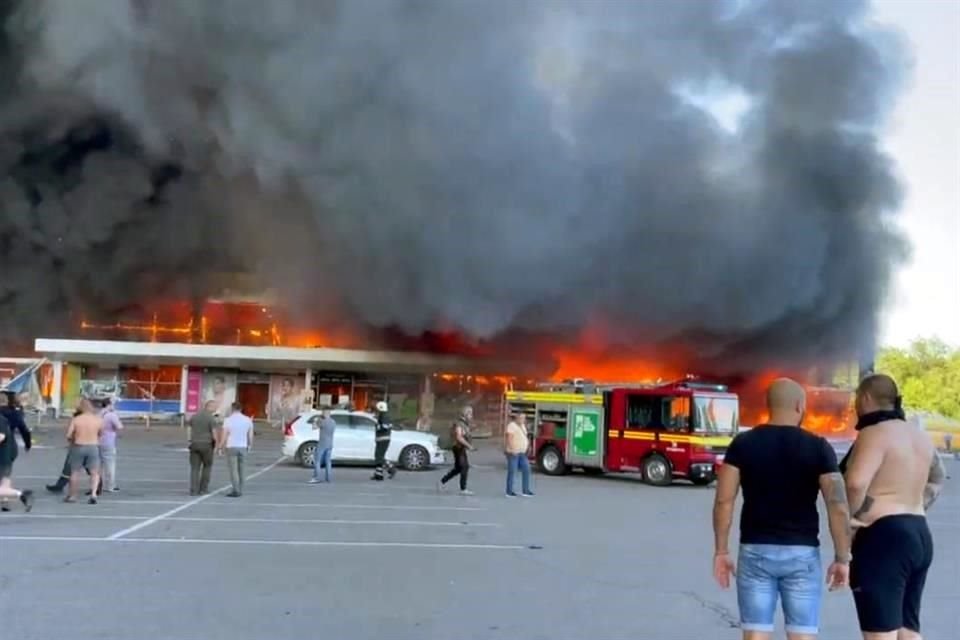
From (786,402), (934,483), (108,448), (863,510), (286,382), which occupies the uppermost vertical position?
(286,382)

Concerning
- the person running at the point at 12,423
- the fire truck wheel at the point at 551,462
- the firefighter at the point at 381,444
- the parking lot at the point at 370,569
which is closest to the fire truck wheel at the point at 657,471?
the fire truck wheel at the point at 551,462

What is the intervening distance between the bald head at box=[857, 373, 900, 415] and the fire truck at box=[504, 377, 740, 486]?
12.7 meters

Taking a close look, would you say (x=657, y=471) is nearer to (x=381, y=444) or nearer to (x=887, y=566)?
(x=381, y=444)

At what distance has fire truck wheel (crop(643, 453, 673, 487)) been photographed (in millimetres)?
17922

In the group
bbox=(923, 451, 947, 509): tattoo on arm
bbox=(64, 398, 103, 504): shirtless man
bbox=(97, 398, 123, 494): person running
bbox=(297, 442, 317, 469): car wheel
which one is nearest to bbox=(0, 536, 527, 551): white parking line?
bbox=(64, 398, 103, 504): shirtless man

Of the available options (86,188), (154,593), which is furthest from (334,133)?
(154,593)

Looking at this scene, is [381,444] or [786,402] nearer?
[786,402]

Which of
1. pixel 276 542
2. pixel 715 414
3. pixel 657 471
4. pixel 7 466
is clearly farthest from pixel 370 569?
pixel 715 414

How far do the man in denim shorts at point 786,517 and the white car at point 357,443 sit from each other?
15194 mm

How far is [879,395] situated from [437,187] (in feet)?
83.0

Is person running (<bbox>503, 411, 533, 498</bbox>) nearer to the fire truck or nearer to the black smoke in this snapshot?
the fire truck

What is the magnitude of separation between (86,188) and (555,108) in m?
16.1

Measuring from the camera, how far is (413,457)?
1942cm

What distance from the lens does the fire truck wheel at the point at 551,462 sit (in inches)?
776
